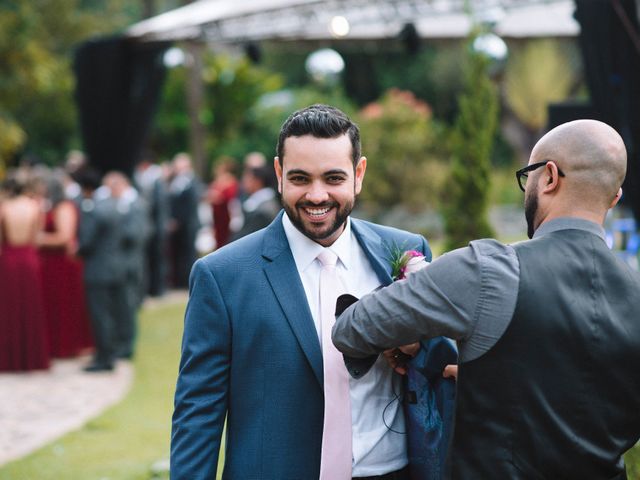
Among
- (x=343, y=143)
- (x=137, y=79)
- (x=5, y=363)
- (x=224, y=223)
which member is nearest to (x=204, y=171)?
(x=224, y=223)

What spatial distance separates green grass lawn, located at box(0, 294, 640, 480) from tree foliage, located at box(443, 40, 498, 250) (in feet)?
14.2

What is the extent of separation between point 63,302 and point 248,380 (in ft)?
29.3

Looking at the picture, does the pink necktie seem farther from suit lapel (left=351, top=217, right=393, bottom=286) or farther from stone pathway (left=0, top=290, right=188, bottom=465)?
stone pathway (left=0, top=290, right=188, bottom=465)

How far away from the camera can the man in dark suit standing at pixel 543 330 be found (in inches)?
90.5

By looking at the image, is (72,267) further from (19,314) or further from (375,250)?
(375,250)

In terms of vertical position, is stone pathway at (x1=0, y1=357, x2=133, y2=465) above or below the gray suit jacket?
below

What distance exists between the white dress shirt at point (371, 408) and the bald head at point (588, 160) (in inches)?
29.2

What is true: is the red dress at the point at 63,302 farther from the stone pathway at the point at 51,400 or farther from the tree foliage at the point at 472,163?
the tree foliage at the point at 472,163

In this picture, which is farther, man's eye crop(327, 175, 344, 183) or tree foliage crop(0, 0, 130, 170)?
tree foliage crop(0, 0, 130, 170)

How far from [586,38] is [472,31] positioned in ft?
17.5

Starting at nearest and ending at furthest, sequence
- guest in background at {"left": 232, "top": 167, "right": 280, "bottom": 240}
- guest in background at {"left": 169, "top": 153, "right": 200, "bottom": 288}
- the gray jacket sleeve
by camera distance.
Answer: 1. the gray jacket sleeve
2. guest in background at {"left": 232, "top": 167, "right": 280, "bottom": 240}
3. guest in background at {"left": 169, "top": 153, "right": 200, "bottom": 288}

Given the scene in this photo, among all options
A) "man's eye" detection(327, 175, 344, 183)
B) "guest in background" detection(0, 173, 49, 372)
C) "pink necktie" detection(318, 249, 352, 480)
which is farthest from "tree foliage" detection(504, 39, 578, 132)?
"pink necktie" detection(318, 249, 352, 480)

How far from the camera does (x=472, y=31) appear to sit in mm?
11539

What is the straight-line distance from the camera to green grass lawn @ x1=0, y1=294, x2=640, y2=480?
258 inches
